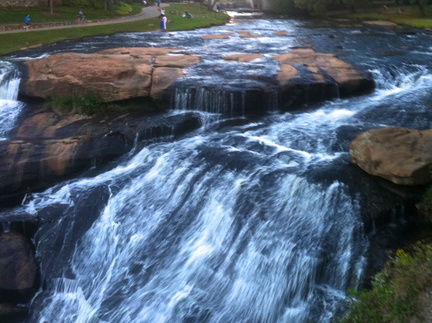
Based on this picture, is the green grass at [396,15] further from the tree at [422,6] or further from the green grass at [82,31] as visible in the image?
the green grass at [82,31]

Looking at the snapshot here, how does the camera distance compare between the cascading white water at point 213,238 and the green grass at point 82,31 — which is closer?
the cascading white water at point 213,238

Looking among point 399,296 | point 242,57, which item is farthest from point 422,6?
point 399,296

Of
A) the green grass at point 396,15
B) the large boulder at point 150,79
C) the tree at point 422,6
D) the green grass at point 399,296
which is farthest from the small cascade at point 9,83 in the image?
the tree at point 422,6

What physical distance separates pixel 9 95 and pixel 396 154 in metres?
12.0

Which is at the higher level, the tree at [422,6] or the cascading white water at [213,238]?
the tree at [422,6]

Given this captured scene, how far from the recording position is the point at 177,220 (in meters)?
9.90

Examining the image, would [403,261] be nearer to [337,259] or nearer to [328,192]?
[337,259]

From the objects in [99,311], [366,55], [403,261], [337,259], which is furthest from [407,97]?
[99,311]

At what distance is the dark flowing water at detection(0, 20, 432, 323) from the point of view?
26.9ft

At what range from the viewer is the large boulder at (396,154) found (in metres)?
9.16

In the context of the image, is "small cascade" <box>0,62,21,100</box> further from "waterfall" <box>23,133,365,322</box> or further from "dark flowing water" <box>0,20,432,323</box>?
"waterfall" <box>23,133,365,322</box>

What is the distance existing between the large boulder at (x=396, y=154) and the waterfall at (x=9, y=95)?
378 inches

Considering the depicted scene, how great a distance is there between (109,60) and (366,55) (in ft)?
31.3

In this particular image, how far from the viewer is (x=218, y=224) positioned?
31.0 ft
